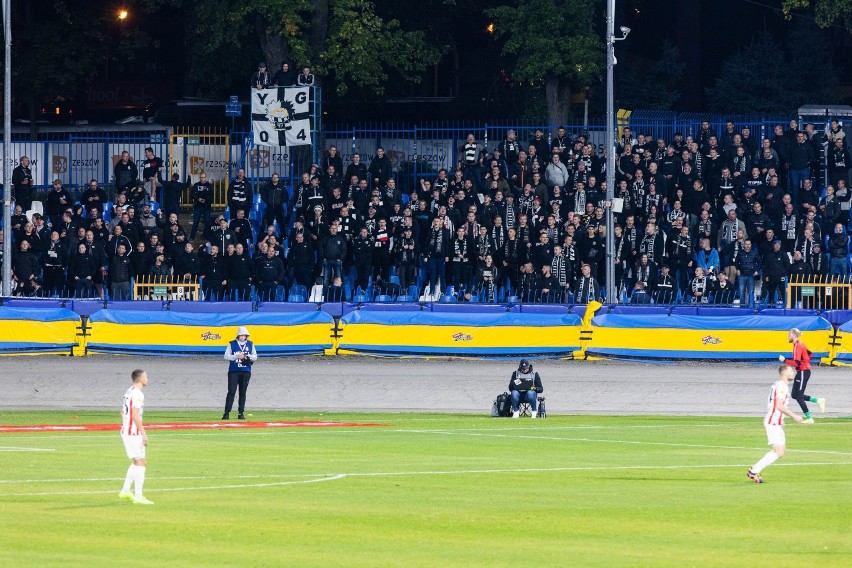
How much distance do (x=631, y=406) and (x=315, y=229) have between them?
11.4 metres

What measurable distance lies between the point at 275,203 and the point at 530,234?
766 centimetres

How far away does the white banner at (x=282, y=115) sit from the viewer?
4569cm

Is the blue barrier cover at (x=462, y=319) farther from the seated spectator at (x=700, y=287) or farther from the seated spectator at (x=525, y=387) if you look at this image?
the seated spectator at (x=525, y=387)

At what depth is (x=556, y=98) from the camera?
163 ft

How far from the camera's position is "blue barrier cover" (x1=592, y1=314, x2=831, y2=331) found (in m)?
34.7

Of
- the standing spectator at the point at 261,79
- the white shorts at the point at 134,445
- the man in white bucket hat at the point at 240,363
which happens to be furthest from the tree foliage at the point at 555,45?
the white shorts at the point at 134,445

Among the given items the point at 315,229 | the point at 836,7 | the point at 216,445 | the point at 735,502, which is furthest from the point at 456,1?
the point at 735,502

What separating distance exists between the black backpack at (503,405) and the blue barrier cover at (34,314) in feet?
37.8

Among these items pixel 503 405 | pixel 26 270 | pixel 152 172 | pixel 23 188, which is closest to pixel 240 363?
pixel 503 405

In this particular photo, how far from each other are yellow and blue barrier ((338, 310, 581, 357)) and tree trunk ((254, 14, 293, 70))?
15111 millimetres

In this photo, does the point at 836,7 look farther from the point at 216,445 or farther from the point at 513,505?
the point at 513,505

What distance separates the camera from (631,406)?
32.5m

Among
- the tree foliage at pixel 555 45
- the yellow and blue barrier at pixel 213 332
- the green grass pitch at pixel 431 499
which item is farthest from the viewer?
the tree foliage at pixel 555 45

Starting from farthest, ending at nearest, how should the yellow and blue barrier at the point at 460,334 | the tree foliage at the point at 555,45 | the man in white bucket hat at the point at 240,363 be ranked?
the tree foliage at the point at 555,45 → the yellow and blue barrier at the point at 460,334 → the man in white bucket hat at the point at 240,363
